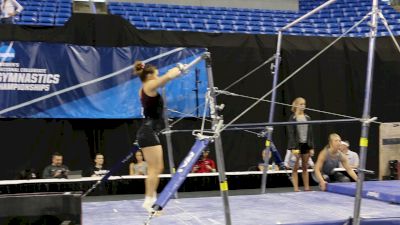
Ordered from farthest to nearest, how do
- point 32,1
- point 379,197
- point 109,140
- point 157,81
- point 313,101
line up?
point 32,1, point 313,101, point 109,140, point 379,197, point 157,81

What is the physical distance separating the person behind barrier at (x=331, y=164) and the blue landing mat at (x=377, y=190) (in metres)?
0.22

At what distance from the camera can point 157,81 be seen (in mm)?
3732

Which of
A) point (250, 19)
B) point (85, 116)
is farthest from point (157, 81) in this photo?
point (250, 19)

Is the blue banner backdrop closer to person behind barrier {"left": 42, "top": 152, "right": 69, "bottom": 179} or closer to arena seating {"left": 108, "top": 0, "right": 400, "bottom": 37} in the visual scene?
person behind barrier {"left": 42, "top": 152, "right": 69, "bottom": 179}

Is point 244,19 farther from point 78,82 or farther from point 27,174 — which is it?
point 27,174

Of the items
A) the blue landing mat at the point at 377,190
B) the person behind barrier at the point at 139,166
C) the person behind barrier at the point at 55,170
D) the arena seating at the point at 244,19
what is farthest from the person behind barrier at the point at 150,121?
the arena seating at the point at 244,19

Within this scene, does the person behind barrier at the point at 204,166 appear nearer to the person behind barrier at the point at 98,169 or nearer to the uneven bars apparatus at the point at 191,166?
the person behind barrier at the point at 98,169

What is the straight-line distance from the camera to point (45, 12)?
1011 centimetres

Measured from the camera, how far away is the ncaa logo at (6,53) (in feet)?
24.3

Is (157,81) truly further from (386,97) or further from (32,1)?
(32,1)

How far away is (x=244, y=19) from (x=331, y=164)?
5.82m

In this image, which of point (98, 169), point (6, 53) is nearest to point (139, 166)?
point (98, 169)

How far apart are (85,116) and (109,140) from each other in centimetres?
60

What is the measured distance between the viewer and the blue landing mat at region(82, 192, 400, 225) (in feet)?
12.7
